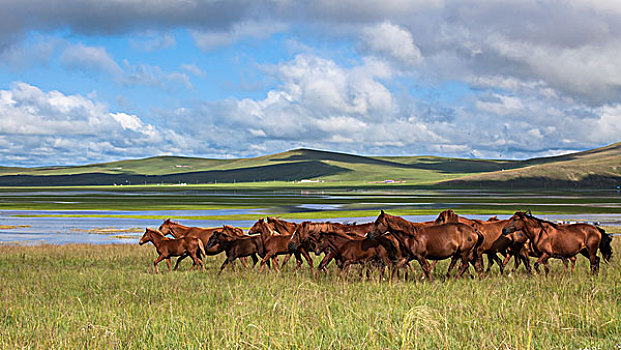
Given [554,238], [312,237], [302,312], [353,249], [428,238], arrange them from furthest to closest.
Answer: [312,237], [554,238], [353,249], [428,238], [302,312]

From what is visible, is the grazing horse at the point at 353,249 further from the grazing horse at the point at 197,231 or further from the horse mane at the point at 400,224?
the grazing horse at the point at 197,231

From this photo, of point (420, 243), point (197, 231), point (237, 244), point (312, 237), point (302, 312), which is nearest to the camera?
point (302, 312)

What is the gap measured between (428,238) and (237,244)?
569cm

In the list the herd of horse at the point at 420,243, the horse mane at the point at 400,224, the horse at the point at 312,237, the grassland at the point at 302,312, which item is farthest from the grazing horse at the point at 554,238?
the horse at the point at 312,237

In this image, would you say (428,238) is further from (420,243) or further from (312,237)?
(312,237)

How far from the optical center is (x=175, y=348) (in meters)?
7.77

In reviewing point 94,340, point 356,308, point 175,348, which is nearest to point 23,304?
point 94,340

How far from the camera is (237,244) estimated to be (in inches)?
651

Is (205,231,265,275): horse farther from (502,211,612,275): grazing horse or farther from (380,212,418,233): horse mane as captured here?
(502,211,612,275): grazing horse

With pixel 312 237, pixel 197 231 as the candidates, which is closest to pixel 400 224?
pixel 312 237

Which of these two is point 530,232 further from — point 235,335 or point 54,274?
point 54,274

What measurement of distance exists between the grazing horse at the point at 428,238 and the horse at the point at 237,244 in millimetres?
3964

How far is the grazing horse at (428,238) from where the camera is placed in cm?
1395

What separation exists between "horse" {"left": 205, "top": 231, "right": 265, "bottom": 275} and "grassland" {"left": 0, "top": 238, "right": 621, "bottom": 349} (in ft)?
2.94
